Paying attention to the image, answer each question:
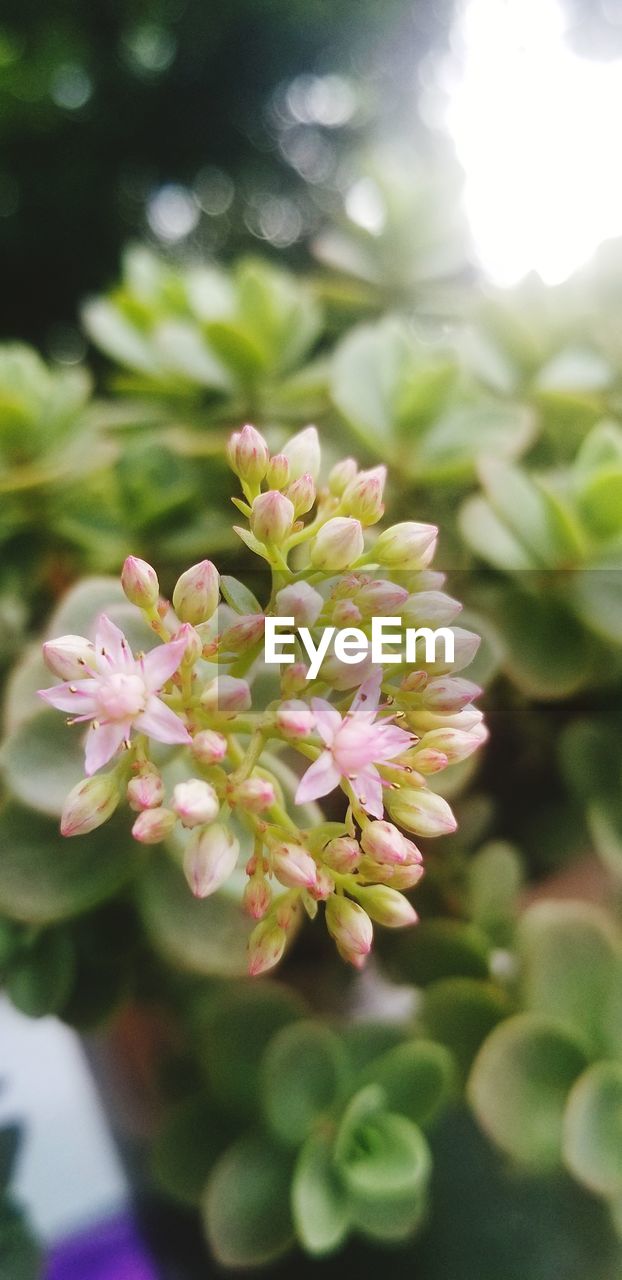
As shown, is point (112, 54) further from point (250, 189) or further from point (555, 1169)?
point (555, 1169)

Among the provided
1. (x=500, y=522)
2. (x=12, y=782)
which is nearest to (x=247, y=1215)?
(x=12, y=782)

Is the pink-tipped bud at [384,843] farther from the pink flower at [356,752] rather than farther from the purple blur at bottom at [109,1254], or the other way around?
the purple blur at bottom at [109,1254]

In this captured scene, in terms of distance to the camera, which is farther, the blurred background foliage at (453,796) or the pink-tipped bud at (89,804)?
the blurred background foliage at (453,796)

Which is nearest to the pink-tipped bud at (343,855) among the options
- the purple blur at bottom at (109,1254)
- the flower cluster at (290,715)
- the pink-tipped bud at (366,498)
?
the flower cluster at (290,715)

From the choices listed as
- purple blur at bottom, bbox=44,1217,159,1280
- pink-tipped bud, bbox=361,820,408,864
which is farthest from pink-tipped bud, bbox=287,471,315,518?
purple blur at bottom, bbox=44,1217,159,1280

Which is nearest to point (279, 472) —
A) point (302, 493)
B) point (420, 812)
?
point (302, 493)

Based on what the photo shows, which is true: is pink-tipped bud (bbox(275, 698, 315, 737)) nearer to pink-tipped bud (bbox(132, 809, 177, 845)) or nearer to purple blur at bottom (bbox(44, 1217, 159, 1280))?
pink-tipped bud (bbox(132, 809, 177, 845))
